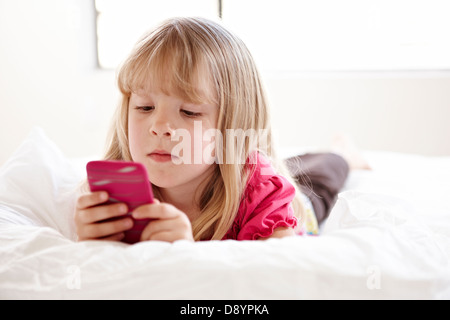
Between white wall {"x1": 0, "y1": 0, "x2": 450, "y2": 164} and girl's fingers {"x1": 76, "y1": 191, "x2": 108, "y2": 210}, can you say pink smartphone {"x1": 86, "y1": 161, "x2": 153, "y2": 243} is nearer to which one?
girl's fingers {"x1": 76, "y1": 191, "x2": 108, "y2": 210}

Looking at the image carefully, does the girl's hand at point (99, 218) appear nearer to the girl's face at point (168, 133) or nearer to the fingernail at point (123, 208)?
the fingernail at point (123, 208)

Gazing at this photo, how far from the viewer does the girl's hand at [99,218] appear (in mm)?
584

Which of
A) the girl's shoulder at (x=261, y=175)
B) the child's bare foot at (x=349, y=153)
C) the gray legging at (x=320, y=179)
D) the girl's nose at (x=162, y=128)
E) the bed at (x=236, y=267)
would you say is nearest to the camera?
the bed at (x=236, y=267)

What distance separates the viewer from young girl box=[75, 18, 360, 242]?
786 millimetres

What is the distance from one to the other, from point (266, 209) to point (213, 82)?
239mm

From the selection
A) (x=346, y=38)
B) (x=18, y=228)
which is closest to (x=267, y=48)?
(x=346, y=38)

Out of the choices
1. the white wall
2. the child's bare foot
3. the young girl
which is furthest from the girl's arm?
the white wall

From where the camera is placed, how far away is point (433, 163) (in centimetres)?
144

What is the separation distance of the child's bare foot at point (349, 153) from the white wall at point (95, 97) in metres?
0.65

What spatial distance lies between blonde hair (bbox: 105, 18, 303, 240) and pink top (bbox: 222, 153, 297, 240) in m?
0.02

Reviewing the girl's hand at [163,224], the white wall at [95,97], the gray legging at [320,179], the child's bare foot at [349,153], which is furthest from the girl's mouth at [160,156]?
the white wall at [95,97]

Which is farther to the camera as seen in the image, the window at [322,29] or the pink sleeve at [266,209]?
the window at [322,29]
